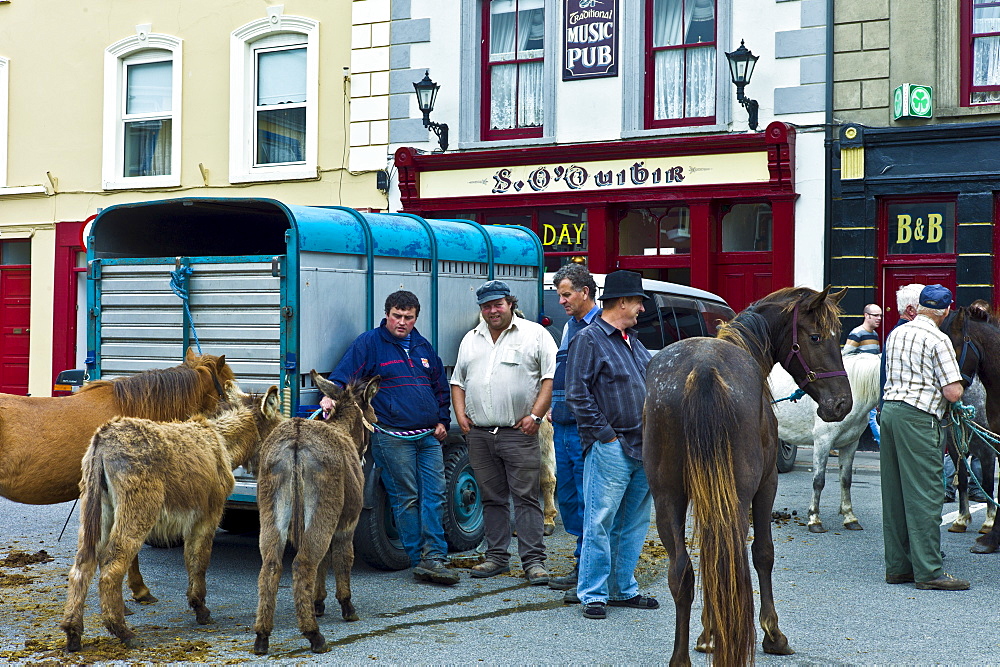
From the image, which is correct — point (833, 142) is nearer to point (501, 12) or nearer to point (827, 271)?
point (827, 271)

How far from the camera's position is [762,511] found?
5.97 m

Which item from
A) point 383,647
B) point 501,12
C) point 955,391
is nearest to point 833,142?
point 501,12

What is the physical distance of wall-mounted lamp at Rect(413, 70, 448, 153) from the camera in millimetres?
17016

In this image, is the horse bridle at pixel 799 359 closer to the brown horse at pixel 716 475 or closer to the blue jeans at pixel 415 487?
the brown horse at pixel 716 475

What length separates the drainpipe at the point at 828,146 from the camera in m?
15.1

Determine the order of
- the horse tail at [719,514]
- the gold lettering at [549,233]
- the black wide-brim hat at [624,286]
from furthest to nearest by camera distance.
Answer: the gold lettering at [549,233] → the black wide-brim hat at [624,286] → the horse tail at [719,514]

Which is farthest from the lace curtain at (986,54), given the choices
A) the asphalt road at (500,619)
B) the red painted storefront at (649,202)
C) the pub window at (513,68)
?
the asphalt road at (500,619)

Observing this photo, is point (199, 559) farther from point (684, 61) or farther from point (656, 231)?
point (684, 61)

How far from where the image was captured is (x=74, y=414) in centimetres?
719

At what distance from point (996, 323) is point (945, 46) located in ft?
22.7

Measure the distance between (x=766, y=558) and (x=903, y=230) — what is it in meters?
10.2

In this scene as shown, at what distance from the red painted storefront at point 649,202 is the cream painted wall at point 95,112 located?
1.63 m

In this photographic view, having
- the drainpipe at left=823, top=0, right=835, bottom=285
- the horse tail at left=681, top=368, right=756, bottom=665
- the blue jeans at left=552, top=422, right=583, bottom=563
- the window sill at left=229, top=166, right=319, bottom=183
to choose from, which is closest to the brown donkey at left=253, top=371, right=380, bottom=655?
the blue jeans at left=552, top=422, right=583, bottom=563

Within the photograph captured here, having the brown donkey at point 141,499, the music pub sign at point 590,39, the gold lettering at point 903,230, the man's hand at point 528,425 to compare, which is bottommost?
the brown donkey at point 141,499
